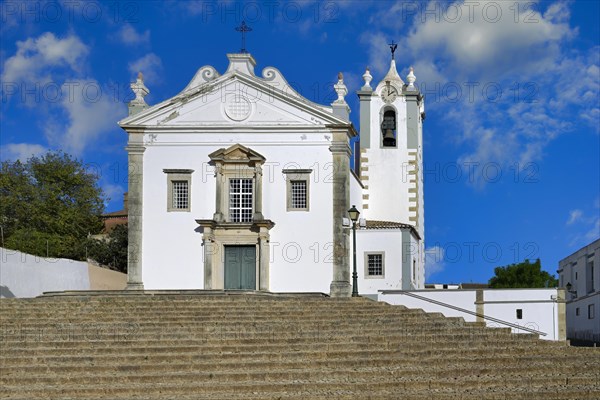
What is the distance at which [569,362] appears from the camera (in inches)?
706

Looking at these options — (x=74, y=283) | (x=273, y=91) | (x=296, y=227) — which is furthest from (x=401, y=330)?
(x=74, y=283)

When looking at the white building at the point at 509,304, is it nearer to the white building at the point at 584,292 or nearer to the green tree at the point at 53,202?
the white building at the point at 584,292

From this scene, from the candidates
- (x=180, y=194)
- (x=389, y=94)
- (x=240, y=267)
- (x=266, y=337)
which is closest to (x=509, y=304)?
(x=240, y=267)

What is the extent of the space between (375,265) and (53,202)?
17.4 metres

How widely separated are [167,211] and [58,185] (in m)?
A: 15.0

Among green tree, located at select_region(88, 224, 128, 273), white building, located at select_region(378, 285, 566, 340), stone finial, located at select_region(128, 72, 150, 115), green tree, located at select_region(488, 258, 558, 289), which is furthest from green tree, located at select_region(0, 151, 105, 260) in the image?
green tree, located at select_region(488, 258, 558, 289)

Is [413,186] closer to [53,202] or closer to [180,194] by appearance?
[180,194]

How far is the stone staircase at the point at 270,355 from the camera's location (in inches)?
623

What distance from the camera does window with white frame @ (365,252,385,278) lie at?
31.4 metres

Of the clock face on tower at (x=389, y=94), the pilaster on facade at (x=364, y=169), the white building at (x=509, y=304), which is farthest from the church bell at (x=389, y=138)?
the white building at (x=509, y=304)

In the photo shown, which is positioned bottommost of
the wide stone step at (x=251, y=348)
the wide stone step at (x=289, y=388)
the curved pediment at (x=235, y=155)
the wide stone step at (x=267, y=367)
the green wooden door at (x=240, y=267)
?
the wide stone step at (x=289, y=388)

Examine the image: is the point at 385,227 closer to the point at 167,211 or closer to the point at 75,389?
the point at 167,211

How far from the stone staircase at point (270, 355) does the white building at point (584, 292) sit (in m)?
19.0

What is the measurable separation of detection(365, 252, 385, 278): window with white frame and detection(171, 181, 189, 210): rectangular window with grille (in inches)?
242
